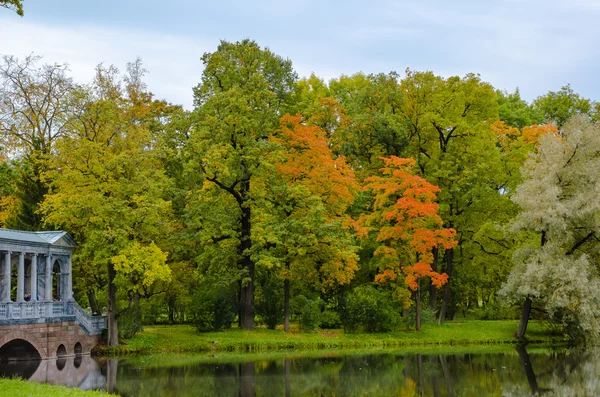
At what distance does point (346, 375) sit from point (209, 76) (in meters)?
21.4

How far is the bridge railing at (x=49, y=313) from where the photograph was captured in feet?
98.1

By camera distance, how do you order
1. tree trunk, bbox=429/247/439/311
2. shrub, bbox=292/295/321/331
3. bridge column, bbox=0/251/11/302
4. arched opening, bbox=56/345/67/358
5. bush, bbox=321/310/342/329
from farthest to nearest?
1. tree trunk, bbox=429/247/439/311
2. bush, bbox=321/310/342/329
3. shrub, bbox=292/295/321/331
4. arched opening, bbox=56/345/67/358
5. bridge column, bbox=0/251/11/302

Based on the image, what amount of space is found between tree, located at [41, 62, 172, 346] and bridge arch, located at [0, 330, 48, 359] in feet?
12.3

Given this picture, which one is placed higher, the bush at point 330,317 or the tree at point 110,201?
the tree at point 110,201

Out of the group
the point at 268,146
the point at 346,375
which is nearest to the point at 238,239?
the point at 268,146

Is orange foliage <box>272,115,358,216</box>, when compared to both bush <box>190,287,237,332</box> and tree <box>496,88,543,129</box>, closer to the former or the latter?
bush <box>190,287,237,332</box>

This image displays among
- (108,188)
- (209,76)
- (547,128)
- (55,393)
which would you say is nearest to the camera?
(55,393)

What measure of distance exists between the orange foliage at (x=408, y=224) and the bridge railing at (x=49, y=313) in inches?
620

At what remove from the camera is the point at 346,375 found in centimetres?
2498

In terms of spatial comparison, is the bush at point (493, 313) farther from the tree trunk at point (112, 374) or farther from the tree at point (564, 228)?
the tree trunk at point (112, 374)

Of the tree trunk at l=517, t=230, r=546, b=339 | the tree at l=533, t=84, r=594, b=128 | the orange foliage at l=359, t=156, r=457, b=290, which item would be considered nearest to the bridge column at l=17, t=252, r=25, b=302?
the orange foliage at l=359, t=156, r=457, b=290

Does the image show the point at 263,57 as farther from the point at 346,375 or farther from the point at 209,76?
the point at 346,375

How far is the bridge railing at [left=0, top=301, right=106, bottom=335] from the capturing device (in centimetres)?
2990

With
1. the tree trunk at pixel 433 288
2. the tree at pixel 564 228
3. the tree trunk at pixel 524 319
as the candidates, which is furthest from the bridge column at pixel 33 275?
the tree trunk at pixel 524 319
